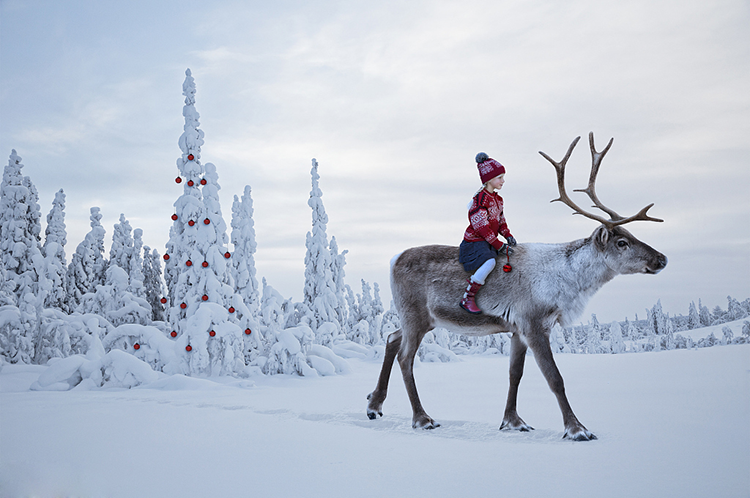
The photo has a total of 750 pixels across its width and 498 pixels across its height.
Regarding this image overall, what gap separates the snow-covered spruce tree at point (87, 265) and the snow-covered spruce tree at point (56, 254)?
31.5 inches

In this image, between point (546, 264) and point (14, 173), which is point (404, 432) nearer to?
point (546, 264)

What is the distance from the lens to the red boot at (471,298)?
5594 millimetres

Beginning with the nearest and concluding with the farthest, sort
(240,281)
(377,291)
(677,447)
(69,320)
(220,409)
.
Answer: (677,447) < (220,409) < (69,320) < (240,281) < (377,291)

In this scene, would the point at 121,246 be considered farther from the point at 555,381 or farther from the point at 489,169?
the point at 555,381

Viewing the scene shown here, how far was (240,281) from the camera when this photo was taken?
26.3m

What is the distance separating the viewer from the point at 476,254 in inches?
224

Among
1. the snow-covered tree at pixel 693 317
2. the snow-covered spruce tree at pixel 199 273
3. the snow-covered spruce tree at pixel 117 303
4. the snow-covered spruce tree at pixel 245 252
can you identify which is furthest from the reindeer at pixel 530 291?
the snow-covered tree at pixel 693 317

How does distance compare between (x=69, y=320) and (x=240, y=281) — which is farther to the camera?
(x=240, y=281)

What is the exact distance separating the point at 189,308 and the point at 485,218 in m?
10.3

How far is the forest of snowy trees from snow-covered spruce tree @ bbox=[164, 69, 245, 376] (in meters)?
0.03

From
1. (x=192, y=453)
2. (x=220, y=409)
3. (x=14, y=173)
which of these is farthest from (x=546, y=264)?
(x=14, y=173)

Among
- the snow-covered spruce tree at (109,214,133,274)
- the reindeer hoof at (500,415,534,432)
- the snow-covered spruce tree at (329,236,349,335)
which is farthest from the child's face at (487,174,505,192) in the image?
the snow-covered spruce tree at (109,214,133,274)

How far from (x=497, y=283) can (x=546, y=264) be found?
58 cm

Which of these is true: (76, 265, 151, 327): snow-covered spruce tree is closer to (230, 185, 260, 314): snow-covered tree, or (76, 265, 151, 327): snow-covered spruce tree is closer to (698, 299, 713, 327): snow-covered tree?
(230, 185, 260, 314): snow-covered tree
